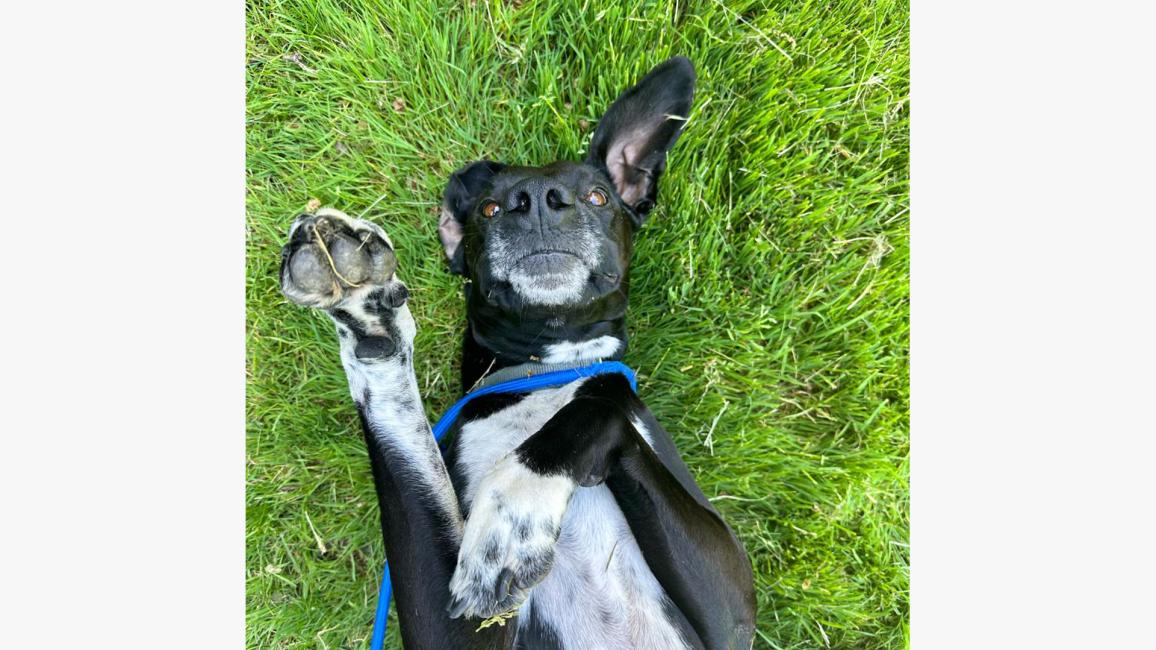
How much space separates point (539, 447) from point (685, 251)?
169 centimetres

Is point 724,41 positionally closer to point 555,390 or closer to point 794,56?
point 794,56

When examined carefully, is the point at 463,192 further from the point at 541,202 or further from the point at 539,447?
the point at 539,447

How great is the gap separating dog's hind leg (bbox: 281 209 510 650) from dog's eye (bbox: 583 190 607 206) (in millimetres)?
875

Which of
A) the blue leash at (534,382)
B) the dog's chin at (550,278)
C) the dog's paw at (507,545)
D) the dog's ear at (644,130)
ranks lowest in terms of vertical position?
the dog's paw at (507,545)

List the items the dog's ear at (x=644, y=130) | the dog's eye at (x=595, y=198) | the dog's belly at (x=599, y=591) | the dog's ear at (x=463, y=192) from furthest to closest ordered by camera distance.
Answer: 1. the dog's ear at (x=463, y=192)
2. the dog's ear at (x=644, y=130)
3. the dog's eye at (x=595, y=198)
4. the dog's belly at (x=599, y=591)

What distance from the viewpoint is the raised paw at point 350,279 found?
2.55m

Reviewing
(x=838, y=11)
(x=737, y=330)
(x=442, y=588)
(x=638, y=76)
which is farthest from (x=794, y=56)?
(x=442, y=588)

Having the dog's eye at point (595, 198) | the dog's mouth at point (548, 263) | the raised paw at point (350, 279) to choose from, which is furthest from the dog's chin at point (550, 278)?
the raised paw at point (350, 279)

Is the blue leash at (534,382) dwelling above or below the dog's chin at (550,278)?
below

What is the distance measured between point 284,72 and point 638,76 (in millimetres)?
1866

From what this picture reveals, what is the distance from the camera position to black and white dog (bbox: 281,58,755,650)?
2.48 metres

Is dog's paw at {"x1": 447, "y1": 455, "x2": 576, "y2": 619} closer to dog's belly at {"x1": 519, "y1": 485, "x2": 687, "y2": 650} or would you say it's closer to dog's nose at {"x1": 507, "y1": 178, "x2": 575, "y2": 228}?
dog's belly at {"x1": 519, "y1": 485, "x2": 687, "y2": 650}

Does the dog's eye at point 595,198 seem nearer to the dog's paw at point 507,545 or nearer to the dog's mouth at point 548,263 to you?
the dog's mouth at point 548,263

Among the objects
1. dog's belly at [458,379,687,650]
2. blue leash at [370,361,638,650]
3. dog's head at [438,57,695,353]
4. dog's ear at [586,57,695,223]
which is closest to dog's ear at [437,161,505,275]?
dog's head at [438,57,695,353]
